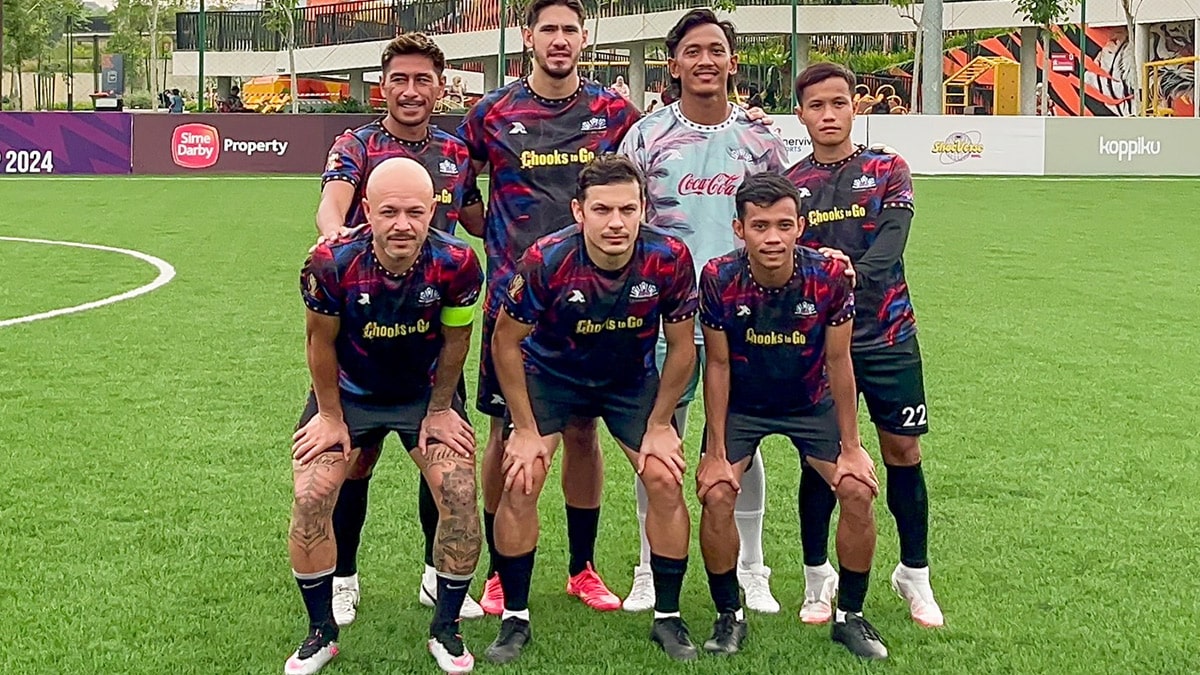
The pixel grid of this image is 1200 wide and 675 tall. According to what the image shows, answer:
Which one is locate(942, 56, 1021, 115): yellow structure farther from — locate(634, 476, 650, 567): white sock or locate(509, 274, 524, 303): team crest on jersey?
locate(509, 274, 524, 303): team crest on jersey

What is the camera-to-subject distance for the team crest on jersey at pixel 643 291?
14.5 ft

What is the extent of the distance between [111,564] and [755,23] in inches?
1372

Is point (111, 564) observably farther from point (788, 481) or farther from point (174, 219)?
point (174, 219)

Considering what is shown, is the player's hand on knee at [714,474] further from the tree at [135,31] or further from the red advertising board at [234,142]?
the tree at [135,31]

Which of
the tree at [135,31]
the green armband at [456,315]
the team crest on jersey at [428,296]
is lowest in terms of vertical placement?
the green armband at [456,315]

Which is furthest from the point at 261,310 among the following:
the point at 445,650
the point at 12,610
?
the point at 445,650

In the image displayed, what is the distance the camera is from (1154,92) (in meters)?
40.8

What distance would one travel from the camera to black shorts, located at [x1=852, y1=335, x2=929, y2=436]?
15.6 feet

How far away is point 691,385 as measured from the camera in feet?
15.5

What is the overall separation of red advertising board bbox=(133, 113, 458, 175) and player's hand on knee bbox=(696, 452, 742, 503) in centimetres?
2181

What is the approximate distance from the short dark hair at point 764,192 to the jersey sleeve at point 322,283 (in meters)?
1.24

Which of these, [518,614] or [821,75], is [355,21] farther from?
[518,614]

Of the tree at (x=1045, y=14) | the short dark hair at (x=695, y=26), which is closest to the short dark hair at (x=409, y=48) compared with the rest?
the short dark hair at (x=695, y=26)

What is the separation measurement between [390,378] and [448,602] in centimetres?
71
